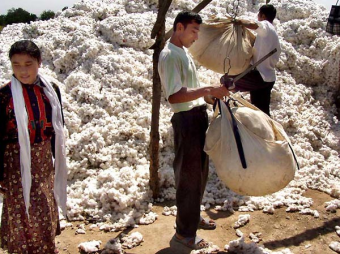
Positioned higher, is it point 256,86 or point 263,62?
point 263,62

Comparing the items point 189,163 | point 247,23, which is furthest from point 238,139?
point 247,23

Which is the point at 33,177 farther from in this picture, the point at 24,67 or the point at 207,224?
the point at 207,224

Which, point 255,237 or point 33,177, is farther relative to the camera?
point 255,237

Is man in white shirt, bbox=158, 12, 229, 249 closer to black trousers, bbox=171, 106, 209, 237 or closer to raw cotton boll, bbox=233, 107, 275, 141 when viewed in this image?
black trousers, bbox=171, 106, 209, 237

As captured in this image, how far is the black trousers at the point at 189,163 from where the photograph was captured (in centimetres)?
296

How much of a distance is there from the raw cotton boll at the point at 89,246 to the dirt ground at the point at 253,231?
2.5 inches

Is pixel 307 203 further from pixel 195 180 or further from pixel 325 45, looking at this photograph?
pixel 325 45

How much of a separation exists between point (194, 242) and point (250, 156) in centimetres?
97

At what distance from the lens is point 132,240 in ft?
11.1

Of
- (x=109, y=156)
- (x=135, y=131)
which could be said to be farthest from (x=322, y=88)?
(x=109, y=156)

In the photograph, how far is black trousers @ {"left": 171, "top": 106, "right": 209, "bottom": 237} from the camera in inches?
116

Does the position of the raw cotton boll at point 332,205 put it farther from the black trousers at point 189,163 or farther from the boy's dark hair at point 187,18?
the boy's dark hair at point 187,18

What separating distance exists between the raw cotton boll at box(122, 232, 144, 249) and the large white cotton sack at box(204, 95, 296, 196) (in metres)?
1.07

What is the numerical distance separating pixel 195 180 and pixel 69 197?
4.96ft
